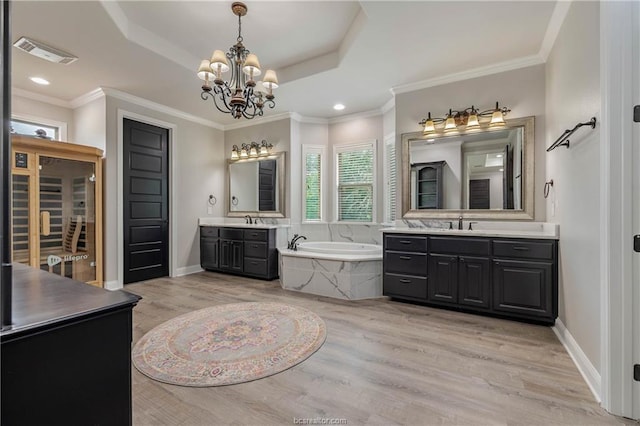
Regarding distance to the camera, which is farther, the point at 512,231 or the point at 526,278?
the point at 512,231

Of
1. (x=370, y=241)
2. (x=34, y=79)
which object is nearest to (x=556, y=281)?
(x=370, y=241)

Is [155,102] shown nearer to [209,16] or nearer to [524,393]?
[209,16]

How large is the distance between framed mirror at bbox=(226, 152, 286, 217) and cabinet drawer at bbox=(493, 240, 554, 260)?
3305mm

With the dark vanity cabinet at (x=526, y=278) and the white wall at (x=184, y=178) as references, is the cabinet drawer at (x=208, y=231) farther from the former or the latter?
the dark vanity cabinet at (x=526, y=278)

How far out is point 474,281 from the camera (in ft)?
10.3

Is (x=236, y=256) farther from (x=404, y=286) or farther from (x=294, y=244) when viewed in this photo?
(x=404, y=286)

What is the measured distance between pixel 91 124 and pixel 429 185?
484 cm

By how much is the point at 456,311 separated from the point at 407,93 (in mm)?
2803

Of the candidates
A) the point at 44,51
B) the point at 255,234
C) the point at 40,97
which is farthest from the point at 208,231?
the point at 44,51

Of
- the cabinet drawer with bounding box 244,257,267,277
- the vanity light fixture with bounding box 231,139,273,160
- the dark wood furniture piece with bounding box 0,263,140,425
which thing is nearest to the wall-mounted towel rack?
the dark wood furniture piece with bounding box 0,263,140,425

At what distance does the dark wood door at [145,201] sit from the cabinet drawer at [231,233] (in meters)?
0.91

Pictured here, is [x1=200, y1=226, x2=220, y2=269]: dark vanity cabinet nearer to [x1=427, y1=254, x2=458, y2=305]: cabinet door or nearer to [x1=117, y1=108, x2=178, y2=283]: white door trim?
[x1=117, y1=108, x2=178, y2=283]: white door trim

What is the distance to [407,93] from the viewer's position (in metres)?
4.04

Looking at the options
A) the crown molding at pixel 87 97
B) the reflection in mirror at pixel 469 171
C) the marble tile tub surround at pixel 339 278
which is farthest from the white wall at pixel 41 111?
the reflection in mirror at pixel 469 171
